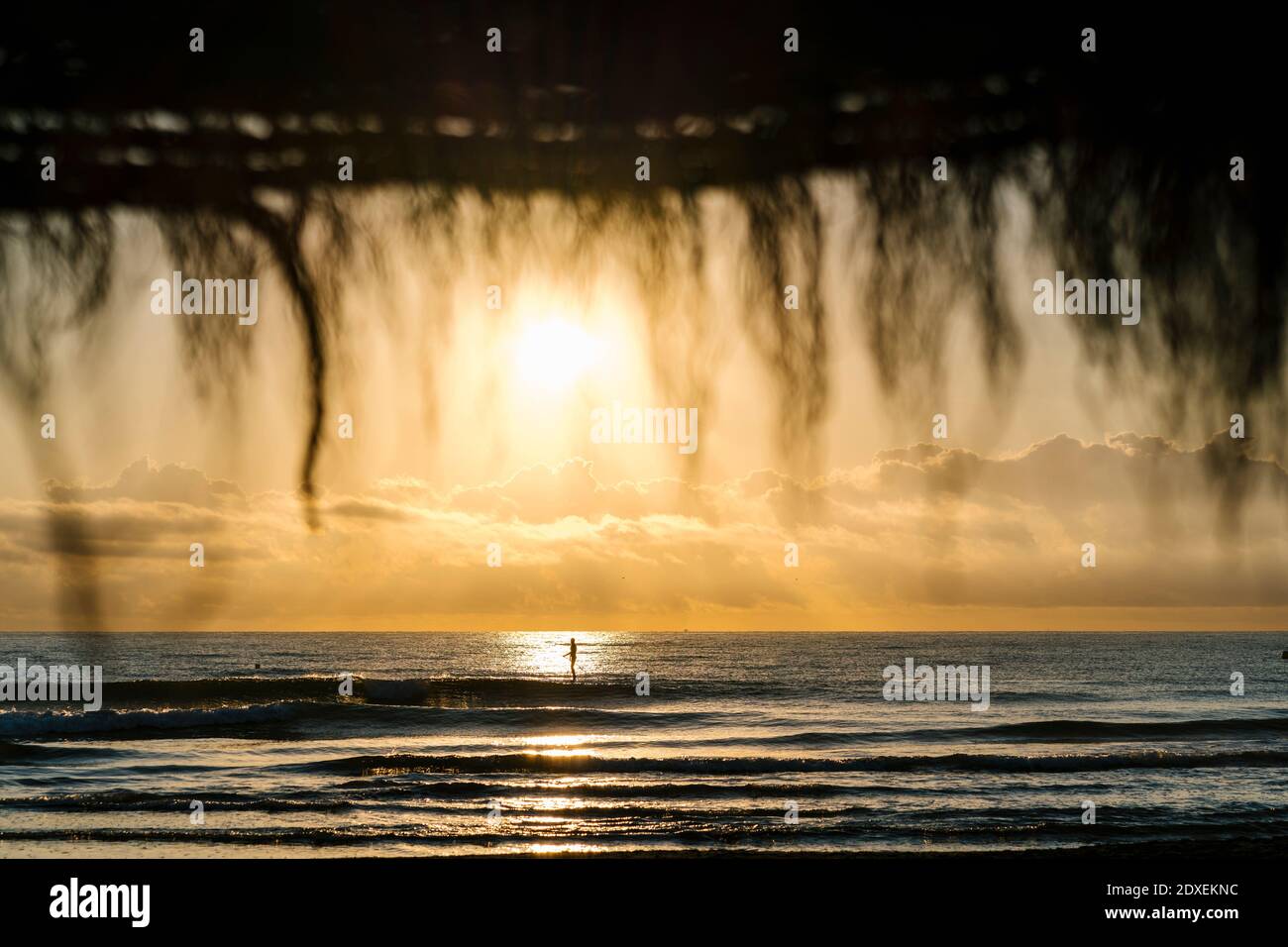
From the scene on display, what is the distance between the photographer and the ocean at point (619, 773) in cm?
1093

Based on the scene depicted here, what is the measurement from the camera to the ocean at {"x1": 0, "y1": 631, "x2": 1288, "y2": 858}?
1093 cm

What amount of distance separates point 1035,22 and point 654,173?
746 millimetres

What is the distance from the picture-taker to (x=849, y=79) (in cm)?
207

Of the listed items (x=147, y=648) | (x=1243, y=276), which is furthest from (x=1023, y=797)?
(x=147, y=648)

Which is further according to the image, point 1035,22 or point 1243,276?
point 1243,276

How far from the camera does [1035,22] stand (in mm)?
2047

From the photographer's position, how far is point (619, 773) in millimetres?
16453

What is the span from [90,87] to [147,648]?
74272 millimetres
